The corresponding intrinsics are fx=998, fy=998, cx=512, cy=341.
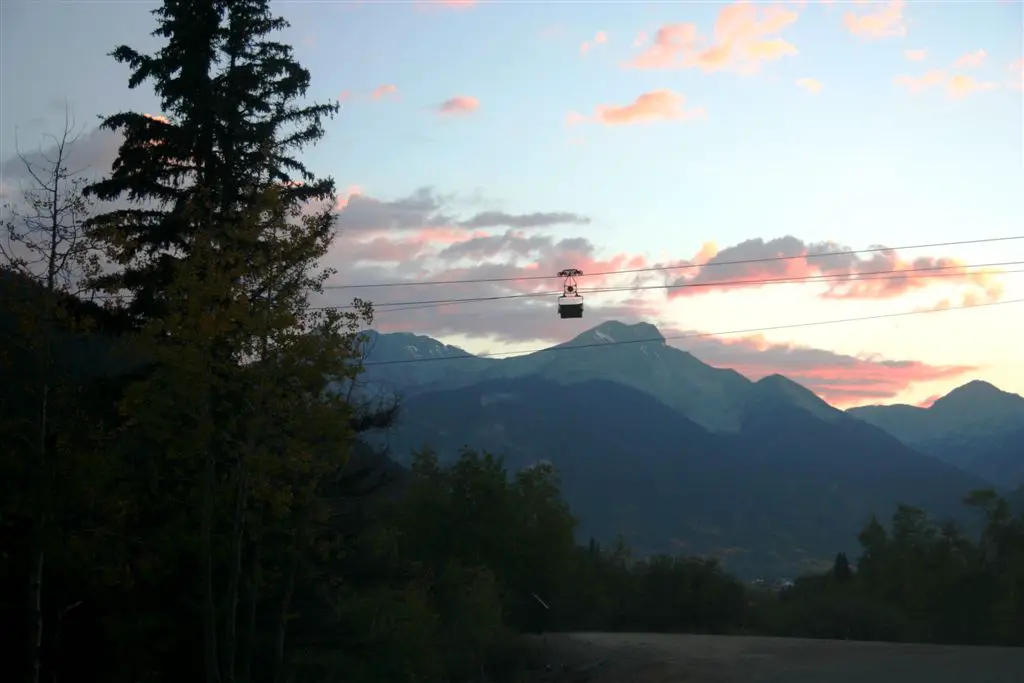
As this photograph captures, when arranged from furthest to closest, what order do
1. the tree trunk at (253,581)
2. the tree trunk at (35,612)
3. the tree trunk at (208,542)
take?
the tree trunk at (253,581), the tree trunk at (208,542), the tree trunk at (35,612)

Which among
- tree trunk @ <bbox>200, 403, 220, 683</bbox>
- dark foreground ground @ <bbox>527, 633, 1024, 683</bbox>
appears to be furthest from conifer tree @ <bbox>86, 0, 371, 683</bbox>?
dark foreground ground @ <bbox>527, 633, 1024, 683</bbox>

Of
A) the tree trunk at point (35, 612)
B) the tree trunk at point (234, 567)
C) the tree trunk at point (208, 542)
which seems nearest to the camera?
the tree trunk at point (35, 612)

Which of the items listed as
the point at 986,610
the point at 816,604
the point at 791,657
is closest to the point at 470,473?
the point at 816,604

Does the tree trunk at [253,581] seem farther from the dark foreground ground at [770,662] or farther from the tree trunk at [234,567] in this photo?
the dark foreground ground at [770,662]

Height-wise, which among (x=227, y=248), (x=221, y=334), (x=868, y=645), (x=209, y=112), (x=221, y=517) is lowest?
(x=868, y=645)

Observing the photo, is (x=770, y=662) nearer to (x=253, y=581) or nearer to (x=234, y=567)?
(x=253, y=581)

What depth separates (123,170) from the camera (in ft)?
77.3

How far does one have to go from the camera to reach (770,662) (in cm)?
3159

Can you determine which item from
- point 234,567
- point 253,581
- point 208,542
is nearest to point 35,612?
point 208,542

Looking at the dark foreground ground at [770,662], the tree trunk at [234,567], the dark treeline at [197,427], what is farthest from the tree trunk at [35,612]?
the dark foreground ground at [770,662]

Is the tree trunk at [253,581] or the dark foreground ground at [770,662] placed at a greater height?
the tree trunk at [253,581]

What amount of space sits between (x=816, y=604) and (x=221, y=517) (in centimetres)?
5577

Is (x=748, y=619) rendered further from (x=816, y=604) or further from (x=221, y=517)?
(x=221, y=517)

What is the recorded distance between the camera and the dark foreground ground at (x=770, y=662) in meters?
25.4
